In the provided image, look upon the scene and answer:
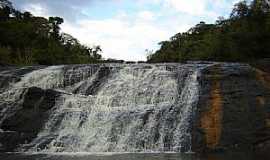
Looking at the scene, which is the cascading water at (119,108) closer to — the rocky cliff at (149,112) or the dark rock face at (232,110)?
the rocky cliff at (149,112)

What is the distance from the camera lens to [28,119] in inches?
1033

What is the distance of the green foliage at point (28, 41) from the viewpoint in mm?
50031

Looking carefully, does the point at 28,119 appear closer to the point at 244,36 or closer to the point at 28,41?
the point at 244,36

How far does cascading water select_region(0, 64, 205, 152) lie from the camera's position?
2391 cm

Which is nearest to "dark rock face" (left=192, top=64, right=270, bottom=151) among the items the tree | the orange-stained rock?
the orange-stained rock

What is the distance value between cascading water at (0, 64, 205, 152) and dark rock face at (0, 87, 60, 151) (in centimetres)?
41

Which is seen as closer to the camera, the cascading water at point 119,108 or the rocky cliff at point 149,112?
the rocky cliff at point 149,112

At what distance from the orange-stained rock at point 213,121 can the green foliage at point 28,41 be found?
25.8 metres

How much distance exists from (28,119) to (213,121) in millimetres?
9176

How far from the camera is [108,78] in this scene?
29.9 m

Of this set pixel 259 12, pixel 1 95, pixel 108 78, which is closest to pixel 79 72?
pixel 108 78

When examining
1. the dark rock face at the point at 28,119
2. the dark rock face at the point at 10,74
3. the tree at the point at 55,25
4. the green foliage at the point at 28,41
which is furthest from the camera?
the tree at the point at 55,25

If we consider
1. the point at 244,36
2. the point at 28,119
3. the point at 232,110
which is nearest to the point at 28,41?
the point at 244,36

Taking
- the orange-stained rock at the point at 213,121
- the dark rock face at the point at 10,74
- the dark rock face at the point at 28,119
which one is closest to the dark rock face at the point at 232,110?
the orange-stained rock at the point at 213,121
